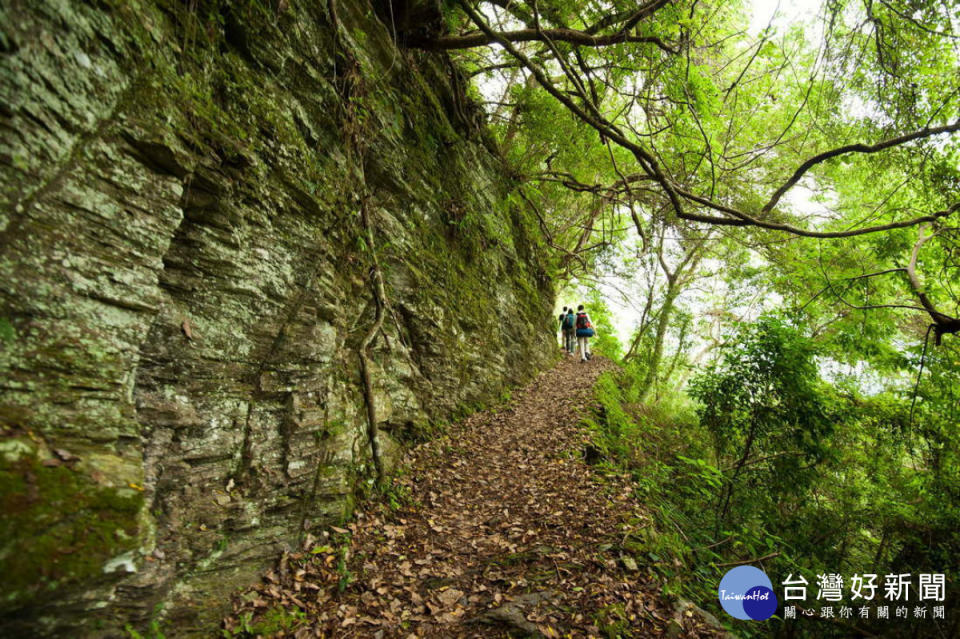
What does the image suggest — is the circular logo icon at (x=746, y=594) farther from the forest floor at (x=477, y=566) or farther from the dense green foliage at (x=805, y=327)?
the forest floor at (x=477, y=566)

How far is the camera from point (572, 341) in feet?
57.1

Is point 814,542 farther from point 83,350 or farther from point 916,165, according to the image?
point 83,350

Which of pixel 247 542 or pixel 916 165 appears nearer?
pixel 247 542

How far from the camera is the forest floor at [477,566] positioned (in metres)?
3.08

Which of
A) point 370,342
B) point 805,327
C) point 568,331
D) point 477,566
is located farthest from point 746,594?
point 568,331

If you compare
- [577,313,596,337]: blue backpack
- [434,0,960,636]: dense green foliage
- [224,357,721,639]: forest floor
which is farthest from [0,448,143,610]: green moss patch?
[577,313,596,337]: blue backpack

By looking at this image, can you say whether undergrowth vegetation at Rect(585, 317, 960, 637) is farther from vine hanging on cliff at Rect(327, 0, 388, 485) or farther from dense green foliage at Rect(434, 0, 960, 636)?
vine hanging on cliff at Rect(327, 0, 388, 485)

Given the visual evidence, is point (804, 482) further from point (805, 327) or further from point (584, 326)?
point (584, 326)

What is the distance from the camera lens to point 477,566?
12.8 feet

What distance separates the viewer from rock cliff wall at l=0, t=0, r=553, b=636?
84.0 inches

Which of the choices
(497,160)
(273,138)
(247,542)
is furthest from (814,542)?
(497,160)

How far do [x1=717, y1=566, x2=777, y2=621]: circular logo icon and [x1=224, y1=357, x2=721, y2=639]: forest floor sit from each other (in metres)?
1.09

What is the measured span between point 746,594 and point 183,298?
21.9ft

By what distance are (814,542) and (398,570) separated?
693 centimetres
